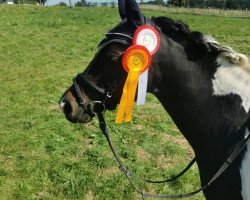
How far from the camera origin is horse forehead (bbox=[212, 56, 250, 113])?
2662mm

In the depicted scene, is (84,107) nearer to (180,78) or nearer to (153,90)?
(153,90)

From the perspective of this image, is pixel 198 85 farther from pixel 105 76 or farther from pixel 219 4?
pixel 219 4

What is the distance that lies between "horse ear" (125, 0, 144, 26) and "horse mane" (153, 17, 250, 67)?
0.15m

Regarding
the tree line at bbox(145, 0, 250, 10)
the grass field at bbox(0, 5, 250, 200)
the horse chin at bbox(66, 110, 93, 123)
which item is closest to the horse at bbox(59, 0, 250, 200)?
the horse chin at bbox(66, 110, 93, 123)

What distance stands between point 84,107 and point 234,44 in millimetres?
14803

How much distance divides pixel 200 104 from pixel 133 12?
2.69 ft

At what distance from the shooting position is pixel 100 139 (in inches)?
260

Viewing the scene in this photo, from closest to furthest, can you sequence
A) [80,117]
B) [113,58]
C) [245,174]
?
1. [245,174]
2. [113,58]
3. [80,117]

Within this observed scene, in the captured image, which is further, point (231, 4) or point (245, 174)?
point (231, 4)

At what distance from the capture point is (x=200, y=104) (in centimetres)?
278

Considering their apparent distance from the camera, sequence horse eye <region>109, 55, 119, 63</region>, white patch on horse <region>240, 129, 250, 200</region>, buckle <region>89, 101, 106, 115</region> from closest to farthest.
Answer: white patch on horse <region>240, 129, 250, 200</region> → horse eye <region>109, 55, 119, 63</region> → buckle <region>89, 101, 106, 115</region>

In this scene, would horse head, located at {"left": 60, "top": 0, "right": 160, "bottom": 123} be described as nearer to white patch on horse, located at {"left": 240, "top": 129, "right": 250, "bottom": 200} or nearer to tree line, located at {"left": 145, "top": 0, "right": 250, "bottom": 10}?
white patch on horse, located at {"left": 240, "top": 129, "right": 250, "bottom": 200}

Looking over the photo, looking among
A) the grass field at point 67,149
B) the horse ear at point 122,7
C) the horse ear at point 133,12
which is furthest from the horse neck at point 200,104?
the grass field at point 67,149

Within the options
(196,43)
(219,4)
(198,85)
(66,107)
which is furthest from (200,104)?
(219,4)
